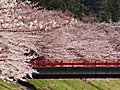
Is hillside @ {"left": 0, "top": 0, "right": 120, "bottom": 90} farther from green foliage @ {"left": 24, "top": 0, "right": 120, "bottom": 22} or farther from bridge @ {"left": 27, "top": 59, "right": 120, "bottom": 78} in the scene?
green foliage @ {"left": 24, "top": 0, "right": 120, "bottom": 22}

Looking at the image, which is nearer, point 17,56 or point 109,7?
point 17,56

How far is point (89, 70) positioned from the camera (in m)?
34.8

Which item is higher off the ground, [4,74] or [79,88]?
[4,74]

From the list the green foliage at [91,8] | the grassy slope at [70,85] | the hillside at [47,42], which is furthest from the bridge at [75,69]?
the green foliage at [91,8]

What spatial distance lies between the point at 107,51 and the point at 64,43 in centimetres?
746

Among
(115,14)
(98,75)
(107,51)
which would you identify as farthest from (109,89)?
(115,14)

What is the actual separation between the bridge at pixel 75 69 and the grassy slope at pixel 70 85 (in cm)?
250

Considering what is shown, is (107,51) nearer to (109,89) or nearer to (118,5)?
(109,89)

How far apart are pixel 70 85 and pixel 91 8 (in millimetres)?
61137

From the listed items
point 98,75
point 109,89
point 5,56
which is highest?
point 5,56

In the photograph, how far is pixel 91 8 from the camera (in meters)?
106

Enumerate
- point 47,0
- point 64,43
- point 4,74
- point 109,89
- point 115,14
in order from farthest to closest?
point 115,14 < point 47,0 < point 109,89 < point 64,43 < point 4,74

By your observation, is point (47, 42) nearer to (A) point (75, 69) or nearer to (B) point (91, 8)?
(A) point (75, 69)

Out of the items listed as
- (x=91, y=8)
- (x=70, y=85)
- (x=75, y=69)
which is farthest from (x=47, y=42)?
(x=91, y=8)
